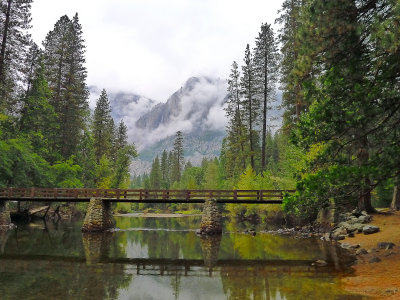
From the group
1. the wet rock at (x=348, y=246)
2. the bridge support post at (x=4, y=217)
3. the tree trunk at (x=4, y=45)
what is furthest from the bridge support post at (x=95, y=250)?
the tree trunk at (x=4, y=45)

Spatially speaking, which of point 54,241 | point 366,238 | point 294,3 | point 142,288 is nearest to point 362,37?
point 142,288

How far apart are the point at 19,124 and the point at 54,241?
68.9 feet

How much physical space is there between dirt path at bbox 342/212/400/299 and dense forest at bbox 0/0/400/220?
2485 millimetres

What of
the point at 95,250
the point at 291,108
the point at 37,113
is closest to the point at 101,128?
the point at 37,113

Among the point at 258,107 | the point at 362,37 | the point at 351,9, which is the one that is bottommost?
the point at 362,37

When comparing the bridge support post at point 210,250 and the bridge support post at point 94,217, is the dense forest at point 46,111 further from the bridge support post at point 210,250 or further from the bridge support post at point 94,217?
the bridge support post at point 210,250

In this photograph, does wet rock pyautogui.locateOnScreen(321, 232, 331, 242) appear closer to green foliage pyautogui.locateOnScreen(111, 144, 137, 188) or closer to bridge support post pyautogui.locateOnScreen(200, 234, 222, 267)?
bridge support post pyautogui.locateOnScreen(200, 234, 222, 267)

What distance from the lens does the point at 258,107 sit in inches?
1596

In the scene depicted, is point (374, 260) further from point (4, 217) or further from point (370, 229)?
point (4, 217)

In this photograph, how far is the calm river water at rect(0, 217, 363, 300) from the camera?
941 cm

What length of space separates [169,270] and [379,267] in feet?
26.9

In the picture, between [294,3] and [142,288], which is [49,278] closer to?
[142,288]

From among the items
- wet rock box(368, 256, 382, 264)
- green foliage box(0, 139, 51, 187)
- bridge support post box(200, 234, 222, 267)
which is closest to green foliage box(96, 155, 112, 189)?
green foliage box(0, 139, 51, 187)

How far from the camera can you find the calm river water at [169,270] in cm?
941
